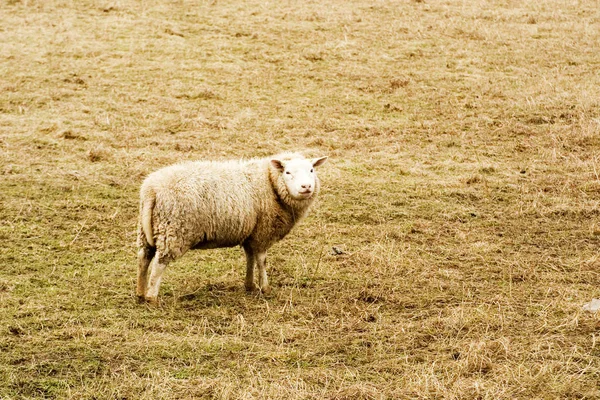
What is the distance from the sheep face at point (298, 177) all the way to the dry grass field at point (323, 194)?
97 centimetres

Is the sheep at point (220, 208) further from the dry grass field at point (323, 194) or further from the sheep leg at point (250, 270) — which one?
the dry grass field at point (323, 194)

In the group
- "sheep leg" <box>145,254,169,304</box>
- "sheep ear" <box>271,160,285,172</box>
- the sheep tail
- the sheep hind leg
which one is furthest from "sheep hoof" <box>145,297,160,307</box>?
"sheep ear" <box>271,160,285,172</box>

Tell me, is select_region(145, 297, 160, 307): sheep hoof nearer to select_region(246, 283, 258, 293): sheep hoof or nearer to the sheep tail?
the sheep tail

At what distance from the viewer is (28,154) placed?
1198 cm

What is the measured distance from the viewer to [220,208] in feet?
24.1

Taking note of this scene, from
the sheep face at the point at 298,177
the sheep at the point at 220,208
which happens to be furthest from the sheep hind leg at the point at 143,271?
the sheep face at the point at 298,177

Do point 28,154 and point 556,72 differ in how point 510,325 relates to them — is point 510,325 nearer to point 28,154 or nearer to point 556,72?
point 28,154

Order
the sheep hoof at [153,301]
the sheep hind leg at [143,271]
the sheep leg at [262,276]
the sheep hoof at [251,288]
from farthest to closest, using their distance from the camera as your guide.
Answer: the sheep hoof at [251,288], the sheep leg at [262,276], the sheep hind leg at [143,271], the sheep hoof at [153,301]

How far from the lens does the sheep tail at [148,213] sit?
715 cm

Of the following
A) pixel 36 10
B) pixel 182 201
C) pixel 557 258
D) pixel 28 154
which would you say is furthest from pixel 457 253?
pixel 36 10

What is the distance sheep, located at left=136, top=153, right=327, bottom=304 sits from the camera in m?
7.15

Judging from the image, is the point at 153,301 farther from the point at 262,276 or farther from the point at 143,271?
the point at 262,276

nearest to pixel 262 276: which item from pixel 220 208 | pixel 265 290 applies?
pixel 265 290

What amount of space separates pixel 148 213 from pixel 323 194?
4.17 metres
